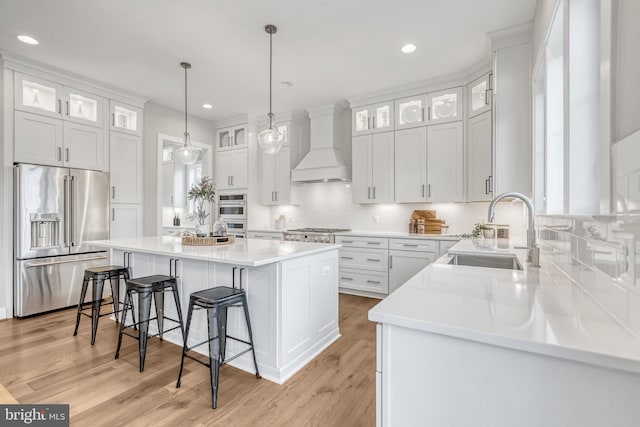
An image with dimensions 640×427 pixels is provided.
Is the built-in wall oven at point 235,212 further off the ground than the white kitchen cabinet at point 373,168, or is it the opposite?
the white kitchen cabinet at point 373,168

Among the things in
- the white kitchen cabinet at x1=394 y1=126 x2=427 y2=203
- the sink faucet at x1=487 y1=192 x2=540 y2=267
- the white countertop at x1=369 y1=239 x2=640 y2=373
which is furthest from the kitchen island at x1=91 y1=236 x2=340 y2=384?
the white kitchen cabinet at x1=394 y1=126 x2=427 y2=203

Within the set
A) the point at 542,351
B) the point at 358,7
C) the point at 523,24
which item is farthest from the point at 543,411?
the point at 523,24

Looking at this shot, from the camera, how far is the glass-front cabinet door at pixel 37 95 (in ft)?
11.2

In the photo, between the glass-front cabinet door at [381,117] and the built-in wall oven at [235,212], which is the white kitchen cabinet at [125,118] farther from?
the glass-front cabinet door at [381,117]

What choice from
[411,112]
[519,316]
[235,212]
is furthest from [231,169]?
[519,316]

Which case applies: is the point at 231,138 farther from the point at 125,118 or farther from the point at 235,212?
the point at 125,118

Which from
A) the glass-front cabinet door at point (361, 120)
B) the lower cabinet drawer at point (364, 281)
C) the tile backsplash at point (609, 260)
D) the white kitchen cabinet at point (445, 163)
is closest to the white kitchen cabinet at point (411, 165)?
the white kitchen cabinet at point (445, 163)

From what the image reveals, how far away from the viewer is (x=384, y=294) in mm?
4121

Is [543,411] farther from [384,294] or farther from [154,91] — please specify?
[154,91]

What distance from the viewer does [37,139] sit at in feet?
11.6

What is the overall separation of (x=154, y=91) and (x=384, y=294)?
14.2ft

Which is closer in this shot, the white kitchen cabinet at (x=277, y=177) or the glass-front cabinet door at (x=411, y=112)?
the glass-front cabinet door at (x=411, y=112)

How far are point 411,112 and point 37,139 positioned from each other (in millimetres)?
4679

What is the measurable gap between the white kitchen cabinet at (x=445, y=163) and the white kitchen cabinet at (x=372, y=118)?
63cm
